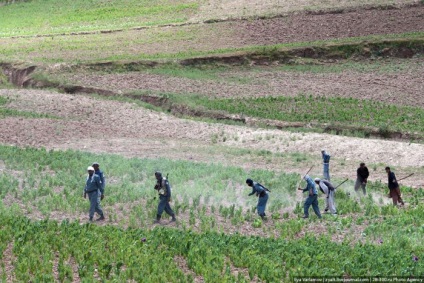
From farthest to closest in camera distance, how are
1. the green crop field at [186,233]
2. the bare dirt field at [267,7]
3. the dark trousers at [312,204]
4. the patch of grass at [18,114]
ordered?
the bare dirt field at [267,7]
the patch of grass at [18,114]
the dark trousers at [312,204]
the green crop field at [186,233]

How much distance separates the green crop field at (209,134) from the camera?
67.4ft

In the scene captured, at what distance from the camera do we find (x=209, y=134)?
135 feet

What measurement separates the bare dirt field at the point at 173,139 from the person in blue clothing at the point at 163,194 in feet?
32.8

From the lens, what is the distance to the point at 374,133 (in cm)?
4059


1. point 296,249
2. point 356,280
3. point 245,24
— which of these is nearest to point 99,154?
point 296,249

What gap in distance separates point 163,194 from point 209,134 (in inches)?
659

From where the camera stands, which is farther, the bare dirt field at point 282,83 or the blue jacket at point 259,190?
the bare dirt field at point 282,83

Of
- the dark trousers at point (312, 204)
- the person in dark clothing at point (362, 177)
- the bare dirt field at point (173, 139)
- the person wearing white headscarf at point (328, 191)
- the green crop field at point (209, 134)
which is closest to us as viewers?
the green crop field at point (209, 134)

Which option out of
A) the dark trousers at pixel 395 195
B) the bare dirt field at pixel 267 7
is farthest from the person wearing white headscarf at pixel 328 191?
the bare dirt field at pixel 267 7

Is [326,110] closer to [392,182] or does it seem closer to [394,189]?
[394,189]

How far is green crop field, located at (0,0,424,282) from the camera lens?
2053cm

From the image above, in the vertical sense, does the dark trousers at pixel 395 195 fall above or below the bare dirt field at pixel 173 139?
below

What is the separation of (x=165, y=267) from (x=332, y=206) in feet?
26.9

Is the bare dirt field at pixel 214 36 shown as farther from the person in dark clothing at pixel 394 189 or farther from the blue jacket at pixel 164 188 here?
the blue jacket at pixel 164 188
